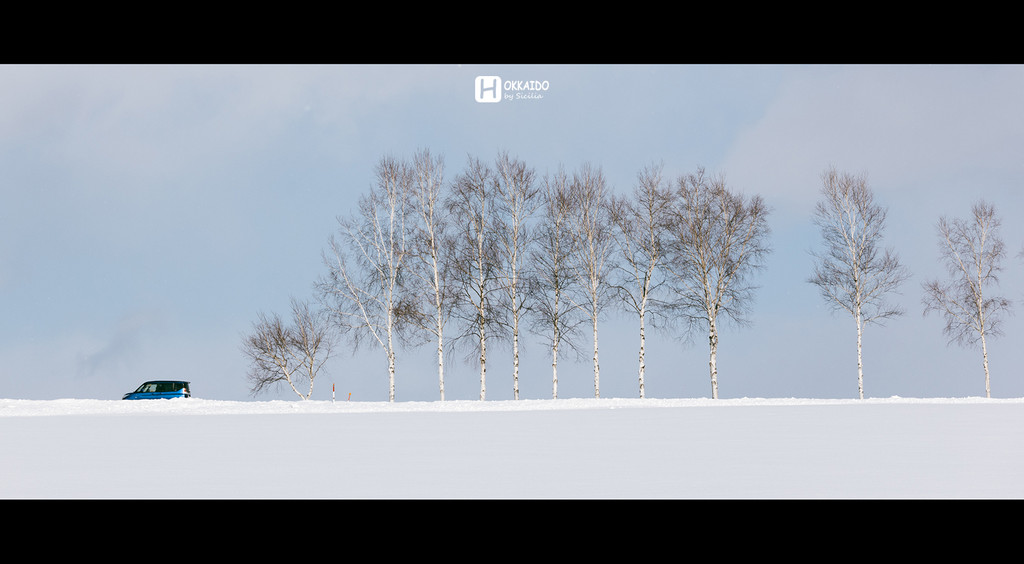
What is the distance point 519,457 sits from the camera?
38.8ft

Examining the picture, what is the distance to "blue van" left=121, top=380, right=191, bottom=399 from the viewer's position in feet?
113

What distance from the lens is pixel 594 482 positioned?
9.32m

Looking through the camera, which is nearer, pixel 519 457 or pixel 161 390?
pixel 519 457

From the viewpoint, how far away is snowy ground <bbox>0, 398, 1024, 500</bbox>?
29.1 feet

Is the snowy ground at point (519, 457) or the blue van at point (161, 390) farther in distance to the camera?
the blue van at point (161, 390)

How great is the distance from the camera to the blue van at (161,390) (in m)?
34.5

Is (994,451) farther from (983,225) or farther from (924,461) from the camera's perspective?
(983,225)

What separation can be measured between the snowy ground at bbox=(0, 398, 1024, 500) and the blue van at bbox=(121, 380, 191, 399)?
11.9 m

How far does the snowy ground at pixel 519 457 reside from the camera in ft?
29.1

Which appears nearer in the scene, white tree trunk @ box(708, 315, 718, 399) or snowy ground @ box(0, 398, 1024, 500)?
snowy ground @ box(0, 398, 1024, 500)

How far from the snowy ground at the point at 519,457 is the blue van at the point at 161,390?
1187cm

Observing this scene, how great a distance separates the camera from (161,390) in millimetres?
34750

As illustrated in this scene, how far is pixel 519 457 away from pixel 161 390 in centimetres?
2745
